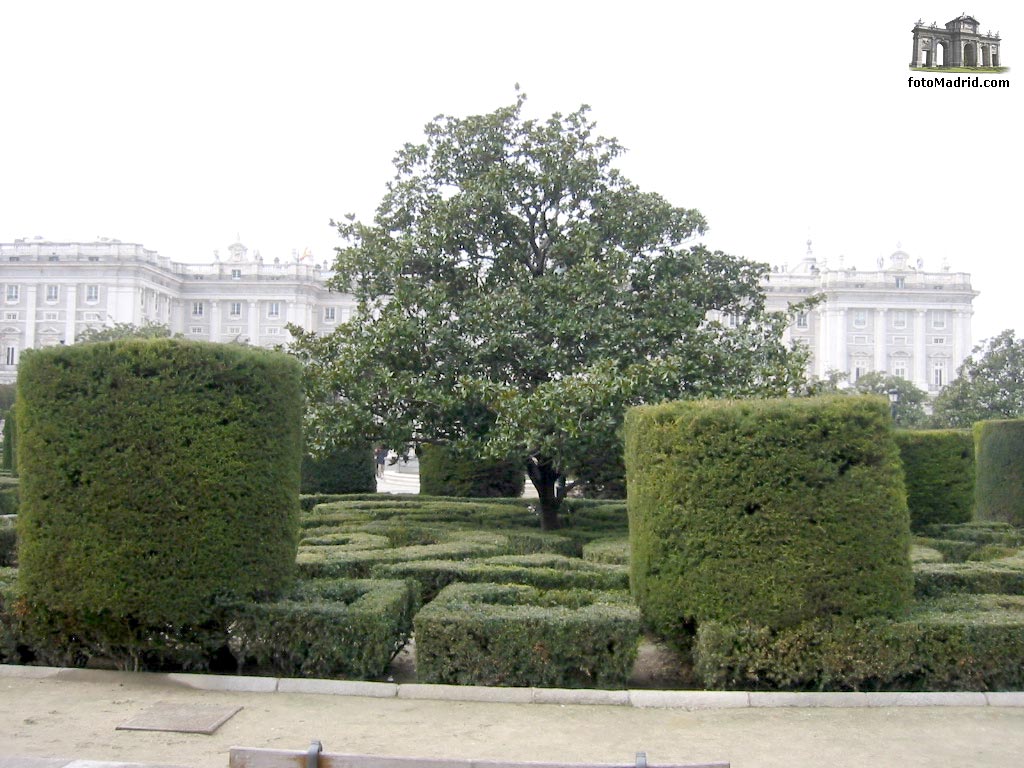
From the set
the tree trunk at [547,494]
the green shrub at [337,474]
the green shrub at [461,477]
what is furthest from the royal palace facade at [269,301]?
the tree trunk at [547,494]

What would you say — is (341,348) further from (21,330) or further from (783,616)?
(21,330)

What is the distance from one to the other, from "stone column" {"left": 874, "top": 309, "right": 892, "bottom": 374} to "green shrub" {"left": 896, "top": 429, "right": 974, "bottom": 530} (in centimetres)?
7644

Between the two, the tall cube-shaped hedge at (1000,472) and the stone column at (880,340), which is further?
the stone column at (880,340)

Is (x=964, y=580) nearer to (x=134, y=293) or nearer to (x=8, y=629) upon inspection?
(x=8, y=629)

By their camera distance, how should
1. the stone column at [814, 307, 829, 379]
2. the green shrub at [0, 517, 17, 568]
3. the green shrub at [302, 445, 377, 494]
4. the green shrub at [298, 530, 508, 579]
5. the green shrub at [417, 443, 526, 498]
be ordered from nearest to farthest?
the green shrub at [298, 530, 508, 579] → the green shrub at [0, 517, 17, 568] → the green shrub at [417, 443, 526, 498] → the green shrub at [302, 445, 377, 494] → the stone column at [814, 307, 829, 379]

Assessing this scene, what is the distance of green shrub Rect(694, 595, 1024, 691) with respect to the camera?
7.13 meters

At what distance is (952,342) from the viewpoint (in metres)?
89.5

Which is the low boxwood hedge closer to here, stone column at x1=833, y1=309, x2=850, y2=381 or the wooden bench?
the wooden bench

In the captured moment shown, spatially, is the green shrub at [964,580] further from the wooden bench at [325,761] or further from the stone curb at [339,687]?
the wooden bench at [325,761]

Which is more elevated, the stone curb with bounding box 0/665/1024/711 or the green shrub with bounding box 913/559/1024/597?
the green shrub with bounding box 913/559/1024/597

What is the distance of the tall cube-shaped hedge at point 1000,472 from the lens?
1845cm

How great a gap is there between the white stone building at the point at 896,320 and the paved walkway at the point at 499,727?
85.0 meters

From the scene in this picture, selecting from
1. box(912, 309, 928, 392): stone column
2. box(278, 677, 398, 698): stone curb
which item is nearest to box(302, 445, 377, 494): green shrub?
box(278, 677, 398, 698): stone curb

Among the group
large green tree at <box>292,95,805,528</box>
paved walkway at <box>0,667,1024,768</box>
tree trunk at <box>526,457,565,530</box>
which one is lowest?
paved walkway at <box>0,667,1024,768</box>
